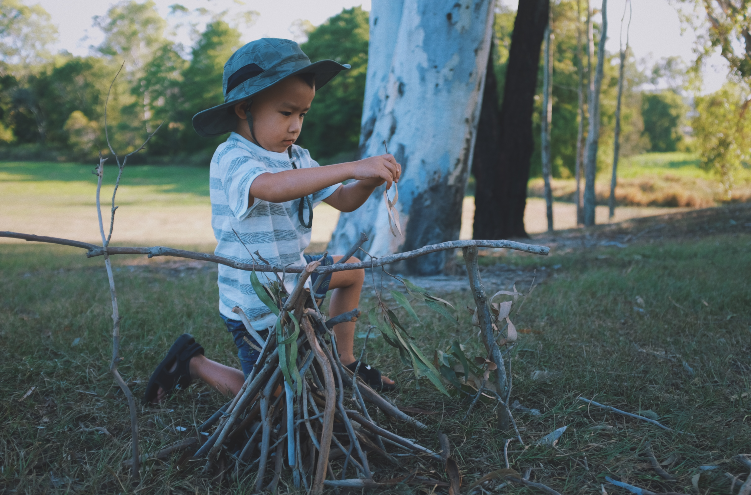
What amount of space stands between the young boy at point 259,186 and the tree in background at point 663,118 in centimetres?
5752

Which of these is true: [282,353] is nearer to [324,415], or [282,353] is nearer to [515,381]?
[324,415]

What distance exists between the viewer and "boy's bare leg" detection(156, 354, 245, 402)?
8.17ft

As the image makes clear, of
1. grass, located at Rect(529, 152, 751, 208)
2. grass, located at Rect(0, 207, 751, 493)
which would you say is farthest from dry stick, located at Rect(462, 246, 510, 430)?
grass, located at Rect(529, 152, 751, 208)

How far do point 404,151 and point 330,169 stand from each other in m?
3.56

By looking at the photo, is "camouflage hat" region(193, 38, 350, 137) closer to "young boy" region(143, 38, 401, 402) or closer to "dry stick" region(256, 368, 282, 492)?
"young boy" region(143, 38, 401, 402)

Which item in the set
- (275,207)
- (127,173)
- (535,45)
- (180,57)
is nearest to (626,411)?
(275,207)

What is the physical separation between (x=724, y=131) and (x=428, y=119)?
1413cm

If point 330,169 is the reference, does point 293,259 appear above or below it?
below

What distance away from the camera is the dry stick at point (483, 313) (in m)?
1.89

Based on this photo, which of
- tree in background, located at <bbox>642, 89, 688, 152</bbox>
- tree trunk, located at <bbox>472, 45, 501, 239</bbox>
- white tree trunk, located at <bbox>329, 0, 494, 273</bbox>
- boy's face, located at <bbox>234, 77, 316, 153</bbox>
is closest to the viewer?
boy's face, located at <bbox>234, 77, 316, 153</bbox>

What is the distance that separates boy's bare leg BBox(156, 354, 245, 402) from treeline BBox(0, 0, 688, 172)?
103 feet

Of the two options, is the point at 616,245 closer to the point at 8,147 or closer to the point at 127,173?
the point at 127,173

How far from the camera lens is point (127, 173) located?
39.8 m

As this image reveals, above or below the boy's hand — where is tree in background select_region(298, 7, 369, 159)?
above
